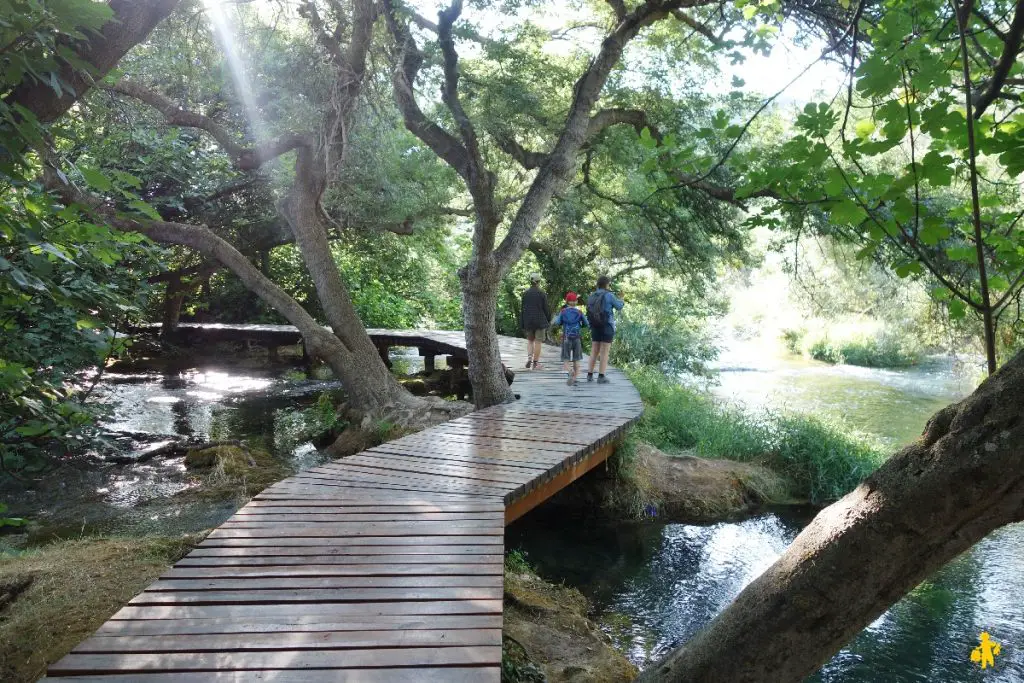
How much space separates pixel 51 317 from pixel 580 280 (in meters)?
12.3

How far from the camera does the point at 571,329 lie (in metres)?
9.88

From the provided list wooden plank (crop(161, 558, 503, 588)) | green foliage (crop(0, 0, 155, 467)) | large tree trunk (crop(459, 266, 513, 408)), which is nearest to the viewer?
green foliage (crop(0, 0, 155, 467))

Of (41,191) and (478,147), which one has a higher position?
(478,147)

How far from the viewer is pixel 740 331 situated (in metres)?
30.3

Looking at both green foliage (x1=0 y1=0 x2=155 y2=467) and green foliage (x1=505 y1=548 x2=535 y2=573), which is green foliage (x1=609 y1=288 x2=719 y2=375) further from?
green foliage (x1=0 y1=0 x2=155 y2=467)

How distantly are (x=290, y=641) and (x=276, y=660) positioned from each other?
0.15 m

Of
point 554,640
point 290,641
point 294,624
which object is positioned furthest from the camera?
point 554,640

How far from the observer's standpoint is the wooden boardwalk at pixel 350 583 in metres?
2.87

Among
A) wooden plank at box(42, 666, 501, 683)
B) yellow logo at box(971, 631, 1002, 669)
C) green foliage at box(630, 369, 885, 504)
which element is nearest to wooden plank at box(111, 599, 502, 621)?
wooden plank at box(42, 666, 501, 683)

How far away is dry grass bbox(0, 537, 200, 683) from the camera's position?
3.97 meters

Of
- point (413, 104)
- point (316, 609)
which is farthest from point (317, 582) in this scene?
point (413, 104)

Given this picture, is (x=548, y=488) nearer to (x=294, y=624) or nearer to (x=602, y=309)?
(x=294, y=624)

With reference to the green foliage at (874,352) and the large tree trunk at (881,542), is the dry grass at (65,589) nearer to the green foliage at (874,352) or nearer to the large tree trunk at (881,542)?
the large tree trunk at (881,542)

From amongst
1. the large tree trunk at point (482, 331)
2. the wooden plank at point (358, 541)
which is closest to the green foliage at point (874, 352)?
the large tree trunk at point (482, 331)
